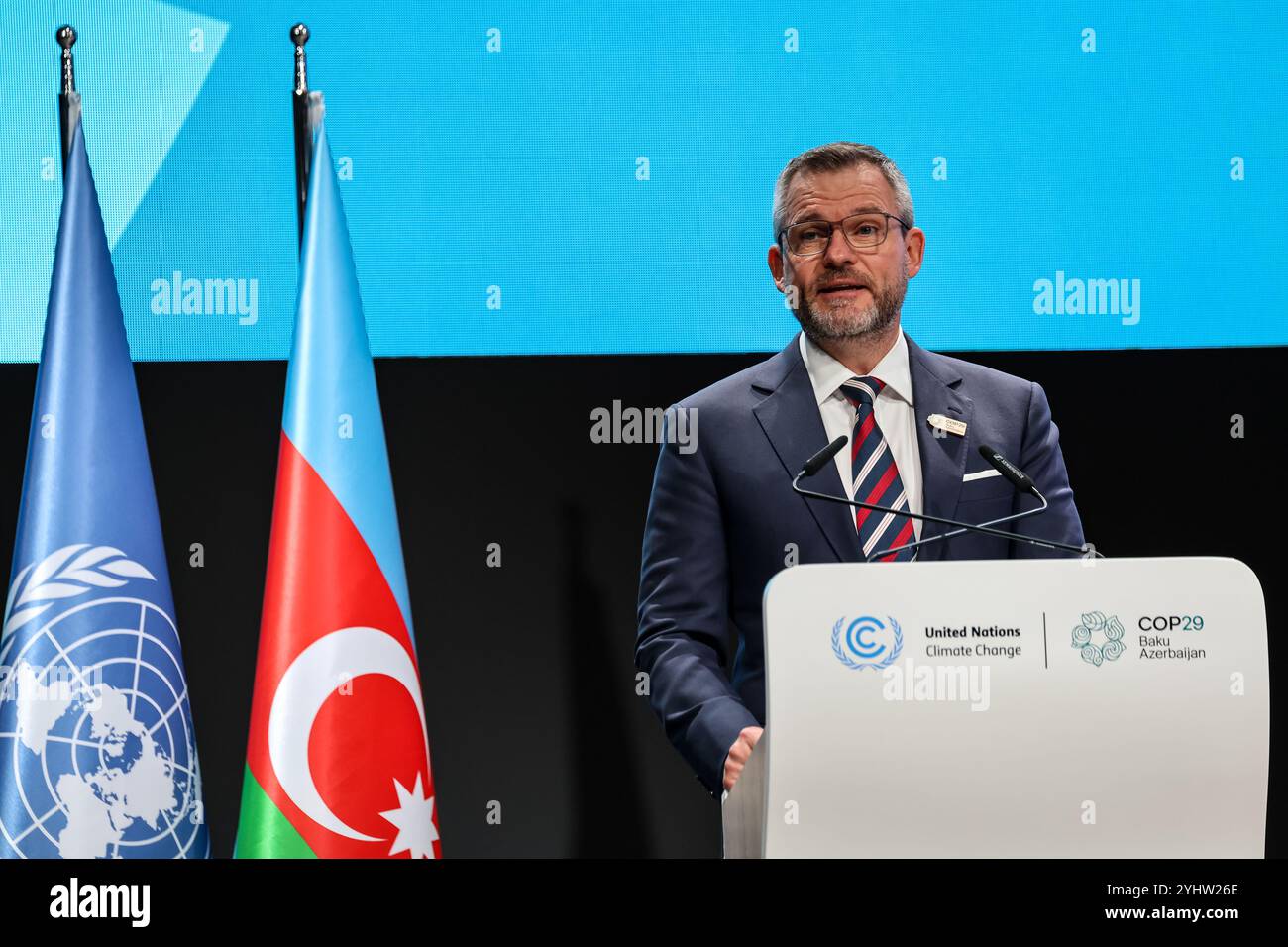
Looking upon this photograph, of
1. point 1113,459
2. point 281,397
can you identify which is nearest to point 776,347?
point 1113,459

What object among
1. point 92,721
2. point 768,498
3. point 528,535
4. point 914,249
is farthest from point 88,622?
point 914,249

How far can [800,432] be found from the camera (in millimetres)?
2156

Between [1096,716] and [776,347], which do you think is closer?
[1096,716]

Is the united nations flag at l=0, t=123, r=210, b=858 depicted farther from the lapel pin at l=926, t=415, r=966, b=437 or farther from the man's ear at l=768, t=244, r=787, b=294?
the lapel pin at l=926, t=415, r=966, b=437

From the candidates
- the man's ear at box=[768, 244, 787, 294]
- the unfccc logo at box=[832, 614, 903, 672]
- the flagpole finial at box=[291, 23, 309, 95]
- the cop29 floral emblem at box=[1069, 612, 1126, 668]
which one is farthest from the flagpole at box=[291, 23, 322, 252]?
the cop29 floral emblem at box=[1069, 612, 1126, 668]

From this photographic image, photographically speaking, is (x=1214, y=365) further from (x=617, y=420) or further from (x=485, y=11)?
(x=485, y=11)

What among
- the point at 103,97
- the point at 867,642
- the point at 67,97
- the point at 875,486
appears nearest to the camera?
the point at 867,642

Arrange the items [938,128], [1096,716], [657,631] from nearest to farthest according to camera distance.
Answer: [1096,716] → [657,631] → [938,128]

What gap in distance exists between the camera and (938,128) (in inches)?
121

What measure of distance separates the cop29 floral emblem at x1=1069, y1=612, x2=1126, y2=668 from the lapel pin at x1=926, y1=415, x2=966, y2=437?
0.78m

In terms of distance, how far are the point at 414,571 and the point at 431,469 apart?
0.25 meters

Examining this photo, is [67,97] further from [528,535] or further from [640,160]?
[528,535]

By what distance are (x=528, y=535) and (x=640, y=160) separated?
933 mm

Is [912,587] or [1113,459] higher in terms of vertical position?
[1113,459]
